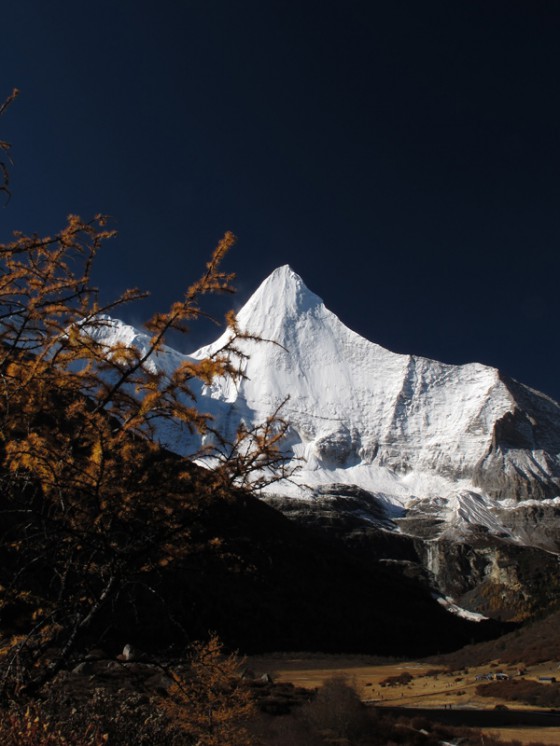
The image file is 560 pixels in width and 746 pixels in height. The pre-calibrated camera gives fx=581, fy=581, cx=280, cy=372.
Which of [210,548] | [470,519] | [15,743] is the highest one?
[470,519]

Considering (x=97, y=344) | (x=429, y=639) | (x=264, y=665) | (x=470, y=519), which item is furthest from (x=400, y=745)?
(x=470, y=519)

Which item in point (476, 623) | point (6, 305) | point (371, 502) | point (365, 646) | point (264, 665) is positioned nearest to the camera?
point (6, 305)

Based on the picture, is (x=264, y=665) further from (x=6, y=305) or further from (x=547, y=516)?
(x=547, y=516)

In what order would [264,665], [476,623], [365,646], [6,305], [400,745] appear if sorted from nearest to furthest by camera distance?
[6,305] < [400,745] < [264,665] < [365,646] < [476,623]

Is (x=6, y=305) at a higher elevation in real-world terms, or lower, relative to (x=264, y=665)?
higher

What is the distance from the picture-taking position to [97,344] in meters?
3.50

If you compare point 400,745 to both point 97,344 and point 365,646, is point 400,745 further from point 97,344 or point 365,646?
point 365,646

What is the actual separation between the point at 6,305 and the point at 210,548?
2.13 meters

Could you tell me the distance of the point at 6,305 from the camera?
9.87 feet

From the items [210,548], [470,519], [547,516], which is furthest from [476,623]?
[210,548]

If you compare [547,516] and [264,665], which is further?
[547,516]

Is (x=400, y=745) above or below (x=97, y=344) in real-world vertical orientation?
below

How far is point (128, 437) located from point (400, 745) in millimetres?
25200

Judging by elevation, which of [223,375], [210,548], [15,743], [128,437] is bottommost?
[15,743]
